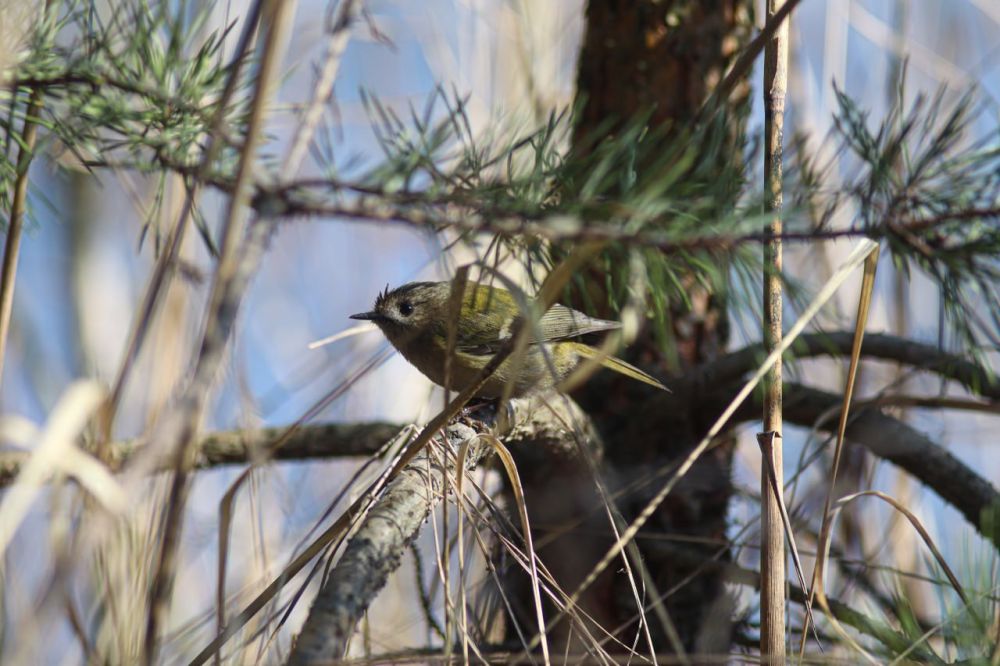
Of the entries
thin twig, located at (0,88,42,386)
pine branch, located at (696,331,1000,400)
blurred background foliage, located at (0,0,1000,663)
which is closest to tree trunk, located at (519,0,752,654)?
blurred background foliage, located at (0,0,1000,663)

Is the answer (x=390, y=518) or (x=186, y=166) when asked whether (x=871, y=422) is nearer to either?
(x=390, y=518)

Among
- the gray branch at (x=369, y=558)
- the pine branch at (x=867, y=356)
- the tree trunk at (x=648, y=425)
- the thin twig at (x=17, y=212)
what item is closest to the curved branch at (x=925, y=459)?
the pine branch at (x=867, y=356)

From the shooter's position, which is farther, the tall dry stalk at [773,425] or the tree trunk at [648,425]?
the tree trunk at [648,425]

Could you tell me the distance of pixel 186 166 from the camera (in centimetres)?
143

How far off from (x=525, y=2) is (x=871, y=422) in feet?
7.39

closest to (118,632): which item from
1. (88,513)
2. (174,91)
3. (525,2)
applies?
(88,513)

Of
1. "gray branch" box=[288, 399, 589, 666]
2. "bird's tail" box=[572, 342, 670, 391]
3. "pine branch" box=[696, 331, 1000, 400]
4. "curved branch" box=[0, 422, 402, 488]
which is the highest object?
"pine branch" box=[696, 331, 1000, 400]

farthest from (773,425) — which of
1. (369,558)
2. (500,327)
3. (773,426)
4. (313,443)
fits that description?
(500,327)

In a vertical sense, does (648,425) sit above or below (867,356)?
below

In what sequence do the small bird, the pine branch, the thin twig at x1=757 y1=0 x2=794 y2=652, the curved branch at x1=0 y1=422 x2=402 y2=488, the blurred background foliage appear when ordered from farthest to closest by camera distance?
the small bird < the curved branch at x1=0 y1=422 x2=402 y2=488 < the pine branch < the thin twig at x1=757 y1=0 x2=794 y2=652 < the blurred background foliage

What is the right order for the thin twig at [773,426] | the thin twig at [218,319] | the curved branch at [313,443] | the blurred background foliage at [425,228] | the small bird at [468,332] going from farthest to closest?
1. the small bird at [468,332]
2. the curved branch at [313,443]
3. the thin twig at [773,426]
4. the blurred background foliage at [425,228]
5. the thin twig at [218,319]

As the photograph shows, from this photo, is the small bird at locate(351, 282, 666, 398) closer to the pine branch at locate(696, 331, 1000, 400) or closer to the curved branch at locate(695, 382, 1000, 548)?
the pine branch at locate(696, 331, 1000, 400)

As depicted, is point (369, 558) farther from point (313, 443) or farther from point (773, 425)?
point (313, 443)

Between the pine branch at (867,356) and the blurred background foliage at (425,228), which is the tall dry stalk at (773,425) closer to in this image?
the blurred background foliage at (425,228)
